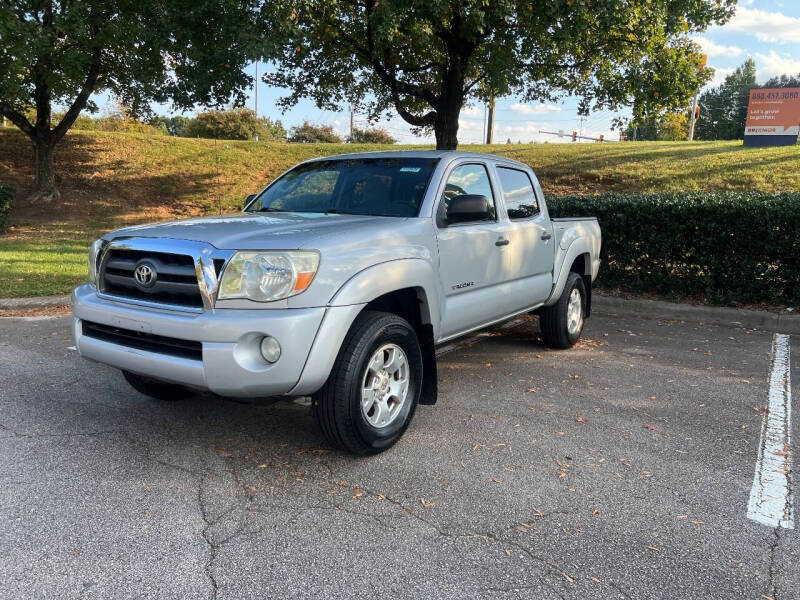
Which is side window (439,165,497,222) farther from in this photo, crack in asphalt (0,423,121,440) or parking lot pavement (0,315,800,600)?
crack in asphalt (0,423,121,440)

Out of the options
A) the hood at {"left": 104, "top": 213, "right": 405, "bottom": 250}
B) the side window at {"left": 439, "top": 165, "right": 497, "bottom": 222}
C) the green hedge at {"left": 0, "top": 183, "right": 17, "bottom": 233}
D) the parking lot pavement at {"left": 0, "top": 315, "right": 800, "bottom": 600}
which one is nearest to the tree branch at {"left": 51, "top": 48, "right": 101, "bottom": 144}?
the green hedge at {"left": 0, "top": 183, "right": 17, "bottom": 233}

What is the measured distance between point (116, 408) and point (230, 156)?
19.8 metres

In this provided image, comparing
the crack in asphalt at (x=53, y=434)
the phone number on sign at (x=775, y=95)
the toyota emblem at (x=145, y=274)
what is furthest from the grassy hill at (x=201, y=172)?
the toyota emblem at (x=145, y=274)

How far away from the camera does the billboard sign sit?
76.9ft

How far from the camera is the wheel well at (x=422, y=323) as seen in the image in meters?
3.94

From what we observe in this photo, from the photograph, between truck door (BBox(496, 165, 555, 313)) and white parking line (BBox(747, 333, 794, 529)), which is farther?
truck door (BBox(496, 165, 555, 313))

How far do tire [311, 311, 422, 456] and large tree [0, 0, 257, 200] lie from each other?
827 centimetres

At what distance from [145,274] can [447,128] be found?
10257mm

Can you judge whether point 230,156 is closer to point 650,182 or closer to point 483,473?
point 650,182

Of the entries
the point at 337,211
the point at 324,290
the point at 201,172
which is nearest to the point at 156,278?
the point at 324,290

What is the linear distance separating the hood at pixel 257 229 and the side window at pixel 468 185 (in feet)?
1.74

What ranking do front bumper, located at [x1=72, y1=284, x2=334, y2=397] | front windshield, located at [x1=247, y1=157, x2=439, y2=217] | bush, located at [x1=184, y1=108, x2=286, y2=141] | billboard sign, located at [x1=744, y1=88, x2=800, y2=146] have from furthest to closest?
1. bush, located at [x1=184, y1=108, x2=286, y2=141]
2. billboard sign, located at [x1=744, y1=88, x2=800, y2=146]
3. front windshield, located at [x1=247, y1=157, x2=439, y2=217]
4. front bumper, located at [x1=72, y1=284, x2=334, y2=397]

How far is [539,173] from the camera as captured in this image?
64.1ft

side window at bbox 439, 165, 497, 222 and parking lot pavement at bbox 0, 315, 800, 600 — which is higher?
side window at bbox 439, 165, 497, 222
